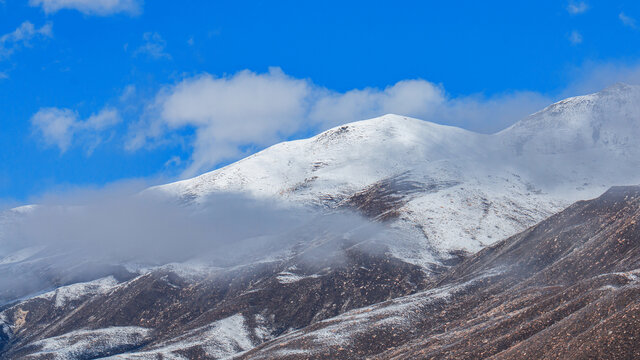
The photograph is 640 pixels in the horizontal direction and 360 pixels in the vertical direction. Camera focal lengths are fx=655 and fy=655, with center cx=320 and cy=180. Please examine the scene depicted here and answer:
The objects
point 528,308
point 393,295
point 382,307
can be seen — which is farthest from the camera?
point 393,295

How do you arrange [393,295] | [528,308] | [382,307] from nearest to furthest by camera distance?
[528,308] → [382,307] → [393,295]

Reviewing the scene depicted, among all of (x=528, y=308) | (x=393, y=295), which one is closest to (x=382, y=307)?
(x=393, y=295)

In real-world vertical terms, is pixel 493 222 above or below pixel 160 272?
below

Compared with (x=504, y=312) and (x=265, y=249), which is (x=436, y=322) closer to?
(x=504, y=312)

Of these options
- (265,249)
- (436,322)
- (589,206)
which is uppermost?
(265,249)

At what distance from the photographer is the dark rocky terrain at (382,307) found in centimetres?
5700

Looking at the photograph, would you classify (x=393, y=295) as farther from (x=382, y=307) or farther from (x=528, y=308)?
(x=528, y=308)

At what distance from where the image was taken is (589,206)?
11294 centimetres

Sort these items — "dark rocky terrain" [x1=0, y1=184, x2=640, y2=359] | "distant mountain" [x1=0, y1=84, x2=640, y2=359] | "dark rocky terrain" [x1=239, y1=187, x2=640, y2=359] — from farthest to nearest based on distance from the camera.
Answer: "distant mountain" [x1=0, y1=84, x2=640, y2=359] < "dark rocky terrain" [x1=0, y1=184, x2=640, y2=359] < "dark rocky terrain" [x1=239, y1=187, x2=640, y2=359]

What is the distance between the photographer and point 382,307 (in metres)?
101

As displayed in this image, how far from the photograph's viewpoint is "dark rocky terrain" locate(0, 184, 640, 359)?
57.0 metres

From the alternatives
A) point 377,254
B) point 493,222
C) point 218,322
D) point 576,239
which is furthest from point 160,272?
point 576,239

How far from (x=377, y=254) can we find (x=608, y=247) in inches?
2497

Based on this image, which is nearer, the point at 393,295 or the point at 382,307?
the point at 382,307
